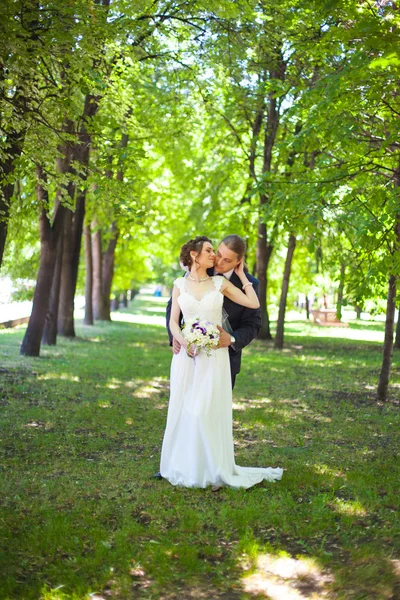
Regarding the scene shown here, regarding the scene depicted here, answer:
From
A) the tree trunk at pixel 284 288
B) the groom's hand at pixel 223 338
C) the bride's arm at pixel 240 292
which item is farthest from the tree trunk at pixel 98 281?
the groom's hand at pixel 223 338

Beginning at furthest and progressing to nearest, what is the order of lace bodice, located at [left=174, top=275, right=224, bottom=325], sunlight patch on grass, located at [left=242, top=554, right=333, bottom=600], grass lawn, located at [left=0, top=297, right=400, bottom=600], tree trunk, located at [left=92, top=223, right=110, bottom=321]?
1. tree trunk, located at [left=92, top=223, right=110, bottom=321]
2. lace bodice, located at [left=174, top=275, right=224, bottom=325]
3. grass lawn, located at [left=0, top=297, right=400, bottom=600]
4. sunlight patch on grass, located at [left=242, top=554, right=333, bottom=600]

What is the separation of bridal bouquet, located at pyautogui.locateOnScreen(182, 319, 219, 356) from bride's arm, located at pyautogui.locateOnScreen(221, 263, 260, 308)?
1.42ft

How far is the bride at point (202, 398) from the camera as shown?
24.1 ft

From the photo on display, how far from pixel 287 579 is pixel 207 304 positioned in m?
3.15

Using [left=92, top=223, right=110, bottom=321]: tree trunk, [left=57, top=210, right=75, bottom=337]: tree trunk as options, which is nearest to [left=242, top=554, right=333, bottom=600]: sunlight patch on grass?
[left=57, top=210, right=75, bottom=337]: tree trunk

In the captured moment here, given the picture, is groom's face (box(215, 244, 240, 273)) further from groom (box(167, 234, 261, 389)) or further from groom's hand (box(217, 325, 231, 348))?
groom's hand (box(217, 325, 231, 348))

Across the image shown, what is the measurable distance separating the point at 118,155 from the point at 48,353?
9.10 meters

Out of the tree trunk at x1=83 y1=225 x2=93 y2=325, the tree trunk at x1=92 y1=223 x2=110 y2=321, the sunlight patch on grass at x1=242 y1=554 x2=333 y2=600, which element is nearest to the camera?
the sunlight patch on grass at x1=242 y1=554 x2=333 y2=600

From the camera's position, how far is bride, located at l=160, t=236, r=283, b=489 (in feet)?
24.1

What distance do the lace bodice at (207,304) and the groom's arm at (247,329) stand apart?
0.90 ft

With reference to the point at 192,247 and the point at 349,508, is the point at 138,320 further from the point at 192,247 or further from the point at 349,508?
the point at 349,508

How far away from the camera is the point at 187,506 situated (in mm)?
6707

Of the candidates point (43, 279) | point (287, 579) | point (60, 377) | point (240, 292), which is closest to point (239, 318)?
point (240, 292)

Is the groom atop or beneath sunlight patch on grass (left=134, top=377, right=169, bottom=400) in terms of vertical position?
atop
